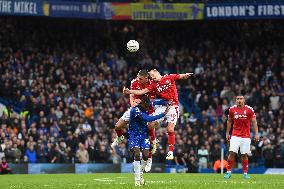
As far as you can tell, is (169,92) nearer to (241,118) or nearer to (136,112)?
(241,118)

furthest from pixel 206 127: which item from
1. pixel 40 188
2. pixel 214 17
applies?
pixel 40 188

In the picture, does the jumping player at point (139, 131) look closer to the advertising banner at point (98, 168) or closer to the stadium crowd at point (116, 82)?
the stadium crowd at point (116, 82)

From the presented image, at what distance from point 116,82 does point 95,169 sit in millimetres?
7439

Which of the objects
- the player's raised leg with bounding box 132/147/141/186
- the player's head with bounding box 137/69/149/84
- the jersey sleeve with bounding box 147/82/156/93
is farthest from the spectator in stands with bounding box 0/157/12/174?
the player's raised leg with bounding box 132/147/141/186

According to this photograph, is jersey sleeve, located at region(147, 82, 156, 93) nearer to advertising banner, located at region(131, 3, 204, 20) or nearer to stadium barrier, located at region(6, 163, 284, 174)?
stadium barrier, located at region(6, 163, 284, 174)

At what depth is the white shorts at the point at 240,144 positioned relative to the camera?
25.3 metres

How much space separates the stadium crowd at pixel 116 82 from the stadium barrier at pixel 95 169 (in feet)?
1.21

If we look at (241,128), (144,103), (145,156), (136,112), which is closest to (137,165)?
(145,156)

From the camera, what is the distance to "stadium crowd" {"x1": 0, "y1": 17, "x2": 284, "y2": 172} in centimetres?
3538

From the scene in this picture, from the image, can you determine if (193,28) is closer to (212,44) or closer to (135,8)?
(212,44)

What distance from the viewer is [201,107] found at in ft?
131

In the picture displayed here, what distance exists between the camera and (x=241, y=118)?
2531 centimetres

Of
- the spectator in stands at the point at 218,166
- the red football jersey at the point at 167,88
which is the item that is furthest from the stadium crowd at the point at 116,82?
the red football jersey at the point at 167,88

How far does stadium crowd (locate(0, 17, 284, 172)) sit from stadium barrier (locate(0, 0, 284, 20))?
2286mm
